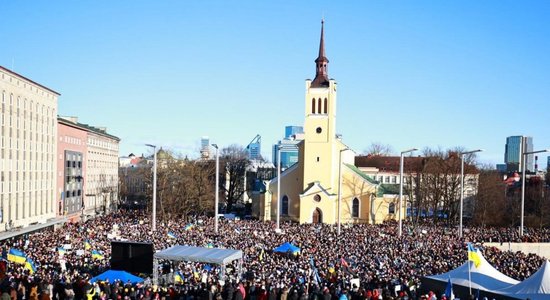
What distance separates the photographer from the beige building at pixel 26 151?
4434 centimetres

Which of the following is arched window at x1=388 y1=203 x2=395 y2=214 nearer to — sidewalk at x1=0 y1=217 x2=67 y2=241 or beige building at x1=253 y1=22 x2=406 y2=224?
beige building at x1=253 y1=22 x2=406 y2=224

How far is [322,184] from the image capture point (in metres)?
59.1

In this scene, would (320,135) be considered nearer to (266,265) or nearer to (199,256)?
(266,265)

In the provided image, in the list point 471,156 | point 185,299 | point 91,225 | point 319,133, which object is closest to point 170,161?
point 319,133

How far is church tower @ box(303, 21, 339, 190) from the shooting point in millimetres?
59125

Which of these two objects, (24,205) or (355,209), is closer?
(24,205)

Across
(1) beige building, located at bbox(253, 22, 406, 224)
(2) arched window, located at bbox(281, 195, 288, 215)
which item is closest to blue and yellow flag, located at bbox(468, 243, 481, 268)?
(1) beige building, located at bbox(253, 22, 406, 224)

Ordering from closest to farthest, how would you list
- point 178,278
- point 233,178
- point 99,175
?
point 178,278 < point 99,175 < point 233,178

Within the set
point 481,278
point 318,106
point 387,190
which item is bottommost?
point 481,278

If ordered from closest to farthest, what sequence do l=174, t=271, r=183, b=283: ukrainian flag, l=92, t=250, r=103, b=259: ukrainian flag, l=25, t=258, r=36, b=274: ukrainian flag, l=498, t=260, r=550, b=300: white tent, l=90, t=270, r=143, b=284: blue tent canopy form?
l=498, t=260, r=550, b=300: white tent < l=90, t=270, r=143, b=284: blue tent canopy < l=174, t=271, r=183, b=283: ukrainian flag < l=25, t=258, r=36, b=274: ukrainian flag < l=92, t=250, r=103, b=259: ukrainian flag

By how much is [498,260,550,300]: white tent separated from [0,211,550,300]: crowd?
3.43m

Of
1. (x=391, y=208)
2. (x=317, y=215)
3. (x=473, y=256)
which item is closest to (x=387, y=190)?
(x=391, y=208)

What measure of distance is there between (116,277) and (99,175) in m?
62.2

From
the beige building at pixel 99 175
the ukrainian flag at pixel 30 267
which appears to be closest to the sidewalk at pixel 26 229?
the ukrainian flag at pixel 30 267
